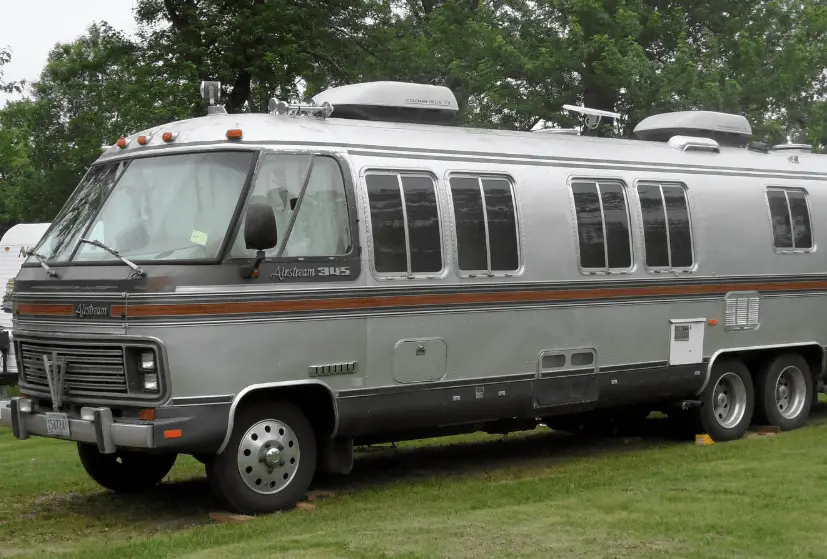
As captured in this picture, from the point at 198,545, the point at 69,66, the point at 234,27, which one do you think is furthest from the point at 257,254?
the point at 69,66

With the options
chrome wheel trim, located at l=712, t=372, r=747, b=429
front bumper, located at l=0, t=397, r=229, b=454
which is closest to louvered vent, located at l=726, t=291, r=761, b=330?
chrome wheel trim, located at l=712, t=372, r=747, b=429

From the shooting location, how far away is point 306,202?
10.1 meters

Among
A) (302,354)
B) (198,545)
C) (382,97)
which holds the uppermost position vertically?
(382,97)

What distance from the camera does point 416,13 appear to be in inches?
1460

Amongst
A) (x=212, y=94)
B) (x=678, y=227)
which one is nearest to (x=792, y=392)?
(x=678, y=227)

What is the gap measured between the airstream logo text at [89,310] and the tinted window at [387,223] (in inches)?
88.0

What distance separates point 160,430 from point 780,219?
8.19 metres

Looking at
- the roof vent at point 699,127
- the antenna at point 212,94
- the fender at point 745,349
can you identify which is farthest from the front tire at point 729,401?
the antenna at point 212,94

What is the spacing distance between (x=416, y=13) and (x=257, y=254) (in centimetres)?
2844

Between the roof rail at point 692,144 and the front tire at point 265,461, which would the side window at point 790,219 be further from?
the front tire at point 265,461

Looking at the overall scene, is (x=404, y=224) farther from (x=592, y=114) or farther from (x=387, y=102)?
(x=592, y=114)

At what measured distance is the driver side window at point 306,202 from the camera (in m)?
9.95

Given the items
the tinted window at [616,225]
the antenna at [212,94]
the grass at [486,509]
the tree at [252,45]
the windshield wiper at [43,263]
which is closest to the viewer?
the grass at [486,509]

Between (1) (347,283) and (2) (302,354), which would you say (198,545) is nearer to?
(2) (302,354)
